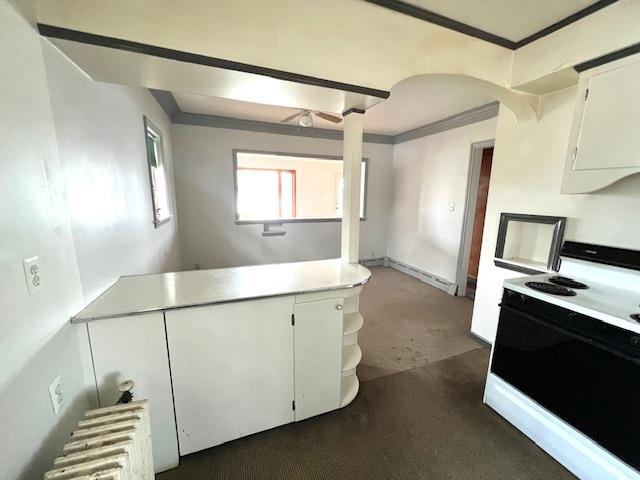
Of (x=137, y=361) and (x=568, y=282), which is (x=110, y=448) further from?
(x=568, y=282)

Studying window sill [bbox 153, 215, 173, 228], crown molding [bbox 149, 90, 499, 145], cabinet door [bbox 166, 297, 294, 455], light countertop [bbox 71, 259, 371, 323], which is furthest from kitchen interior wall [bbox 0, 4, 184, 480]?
crown molding [bbox 149, 90, 499, 145]

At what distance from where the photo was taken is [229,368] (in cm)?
145

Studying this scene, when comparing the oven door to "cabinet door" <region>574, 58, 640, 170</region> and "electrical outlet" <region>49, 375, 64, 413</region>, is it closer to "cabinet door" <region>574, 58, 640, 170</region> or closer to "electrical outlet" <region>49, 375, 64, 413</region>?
"cabinet door" <region>574, 58, 640, 170</region>

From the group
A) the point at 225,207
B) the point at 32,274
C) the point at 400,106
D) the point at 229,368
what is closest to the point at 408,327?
the point at 229,368

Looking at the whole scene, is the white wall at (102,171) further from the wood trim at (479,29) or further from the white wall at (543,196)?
the white wall at (543,196)

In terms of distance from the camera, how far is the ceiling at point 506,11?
1424 mm

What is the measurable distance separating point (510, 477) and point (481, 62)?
8.29ft

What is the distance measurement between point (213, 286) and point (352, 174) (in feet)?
4.04

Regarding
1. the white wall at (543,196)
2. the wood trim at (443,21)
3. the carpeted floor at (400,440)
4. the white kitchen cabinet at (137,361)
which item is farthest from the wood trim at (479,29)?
the carpeted floor at (400,440)

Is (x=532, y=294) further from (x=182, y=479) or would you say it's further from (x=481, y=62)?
(x=182, y=479)

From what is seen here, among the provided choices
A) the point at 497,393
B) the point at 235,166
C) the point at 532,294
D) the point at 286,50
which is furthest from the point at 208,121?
the point at 497,393

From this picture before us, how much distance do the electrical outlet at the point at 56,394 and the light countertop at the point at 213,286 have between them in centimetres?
24

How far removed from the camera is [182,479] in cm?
138

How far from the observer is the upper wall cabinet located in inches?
54.7
